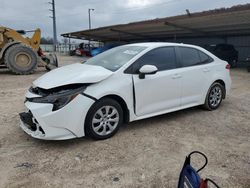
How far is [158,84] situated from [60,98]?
172 centimetres

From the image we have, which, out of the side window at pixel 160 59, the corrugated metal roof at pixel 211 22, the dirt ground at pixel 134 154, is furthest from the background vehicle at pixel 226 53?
the side window at pixel 160 59

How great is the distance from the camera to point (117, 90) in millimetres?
3908

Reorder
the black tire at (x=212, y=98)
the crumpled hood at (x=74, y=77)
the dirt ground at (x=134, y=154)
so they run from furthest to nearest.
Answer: the black tire at (x=212, y=98), the crumpled hood at (x=74, y=77), the dirt ground at (x=134, y=154)

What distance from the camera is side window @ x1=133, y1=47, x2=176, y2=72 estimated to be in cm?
433

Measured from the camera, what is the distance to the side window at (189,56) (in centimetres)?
497

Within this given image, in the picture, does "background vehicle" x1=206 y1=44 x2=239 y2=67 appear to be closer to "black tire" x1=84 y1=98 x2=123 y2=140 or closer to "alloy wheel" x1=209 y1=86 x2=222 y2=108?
"alloy wheel" x1=209 y1=86 x2=222 y2=108

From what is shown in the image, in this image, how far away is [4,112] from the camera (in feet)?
17.7

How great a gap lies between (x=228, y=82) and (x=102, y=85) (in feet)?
10.9

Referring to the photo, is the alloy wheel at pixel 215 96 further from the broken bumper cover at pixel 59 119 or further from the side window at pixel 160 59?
the broken bumper cover at pixel 59 119

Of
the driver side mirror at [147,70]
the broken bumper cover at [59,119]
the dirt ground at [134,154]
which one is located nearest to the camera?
the dirt ground at [134,154]

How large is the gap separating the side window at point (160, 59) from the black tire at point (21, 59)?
839cm

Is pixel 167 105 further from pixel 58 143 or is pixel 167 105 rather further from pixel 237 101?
pixel 237 101

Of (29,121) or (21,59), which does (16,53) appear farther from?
(29,121)

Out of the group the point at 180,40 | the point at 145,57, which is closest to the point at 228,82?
the point at 145,57
